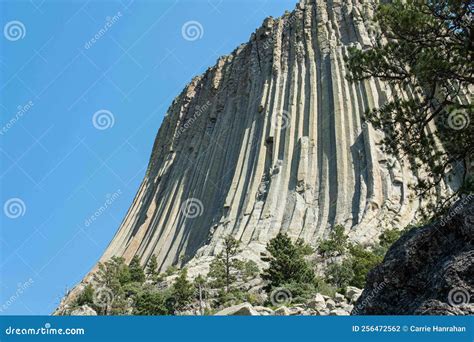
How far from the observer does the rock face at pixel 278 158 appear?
38406 millimetres

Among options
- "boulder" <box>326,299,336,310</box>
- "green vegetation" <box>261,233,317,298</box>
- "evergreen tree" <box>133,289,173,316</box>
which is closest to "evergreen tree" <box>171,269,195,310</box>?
"evergreen tree" <box>133,289,173,316</box>

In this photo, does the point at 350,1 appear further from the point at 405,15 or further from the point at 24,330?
the point at 24,330

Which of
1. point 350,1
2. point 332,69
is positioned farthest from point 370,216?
point 350,1

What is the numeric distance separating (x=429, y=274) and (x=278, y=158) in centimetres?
3739

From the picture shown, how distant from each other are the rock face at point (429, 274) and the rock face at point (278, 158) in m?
26.2

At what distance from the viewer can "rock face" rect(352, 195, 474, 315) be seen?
6.79m

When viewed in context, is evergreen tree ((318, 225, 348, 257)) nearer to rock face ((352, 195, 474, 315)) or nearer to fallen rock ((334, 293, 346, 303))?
fallen rock ((334, 293, 346, 303))

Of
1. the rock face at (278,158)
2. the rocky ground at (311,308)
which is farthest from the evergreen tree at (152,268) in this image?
the rocky ground at (311,308)

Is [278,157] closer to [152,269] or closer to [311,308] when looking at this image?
[152,269]

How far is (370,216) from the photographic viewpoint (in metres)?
36.2

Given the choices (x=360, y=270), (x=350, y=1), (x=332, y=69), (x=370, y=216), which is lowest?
(x=360, y=270)

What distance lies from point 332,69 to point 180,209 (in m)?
17.8

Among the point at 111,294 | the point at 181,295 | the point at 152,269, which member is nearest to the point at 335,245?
the point at 181,295

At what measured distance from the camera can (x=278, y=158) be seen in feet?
147
